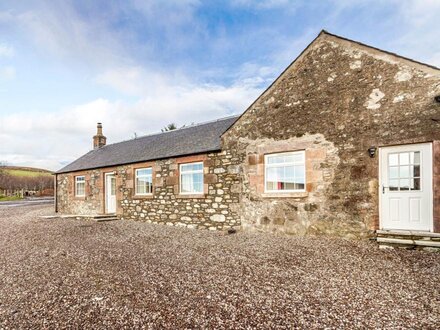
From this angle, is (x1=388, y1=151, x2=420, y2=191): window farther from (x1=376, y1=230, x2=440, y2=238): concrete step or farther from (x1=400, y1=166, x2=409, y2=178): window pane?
(x1=376, y1=230, x2=440, y2=238): concrete step

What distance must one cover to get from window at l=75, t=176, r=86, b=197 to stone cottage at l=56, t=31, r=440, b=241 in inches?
308

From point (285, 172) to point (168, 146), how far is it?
668cm

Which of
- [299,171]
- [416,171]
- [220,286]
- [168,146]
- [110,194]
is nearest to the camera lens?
[220,286]

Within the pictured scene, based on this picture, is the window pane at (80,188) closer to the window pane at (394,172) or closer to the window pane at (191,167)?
the window pane at (191,167)

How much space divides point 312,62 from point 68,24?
8.75 m

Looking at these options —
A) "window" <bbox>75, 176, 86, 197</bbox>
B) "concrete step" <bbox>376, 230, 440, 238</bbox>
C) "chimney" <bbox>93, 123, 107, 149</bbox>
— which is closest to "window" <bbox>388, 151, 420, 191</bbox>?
"concrete step" <bbox>376, 230, 440, 238</bbox>

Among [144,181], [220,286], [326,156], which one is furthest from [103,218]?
[326,156]

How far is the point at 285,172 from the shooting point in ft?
28.2

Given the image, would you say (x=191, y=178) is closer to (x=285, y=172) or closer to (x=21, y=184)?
(x=285, y=172)

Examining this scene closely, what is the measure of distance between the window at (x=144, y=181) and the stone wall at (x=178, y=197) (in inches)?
10.8

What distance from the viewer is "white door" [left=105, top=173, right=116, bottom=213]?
48.2ft

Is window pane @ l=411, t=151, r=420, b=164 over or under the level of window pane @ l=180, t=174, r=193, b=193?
over

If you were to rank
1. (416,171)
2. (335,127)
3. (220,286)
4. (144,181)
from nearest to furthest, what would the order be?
(220,286) < (416,171) < (335,127) < (144,181)

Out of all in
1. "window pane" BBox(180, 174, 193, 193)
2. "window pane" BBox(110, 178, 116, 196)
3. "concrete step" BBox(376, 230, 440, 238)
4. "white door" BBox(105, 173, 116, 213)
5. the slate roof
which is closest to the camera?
"concrete step" BBox(376, 230, 440, 238)
